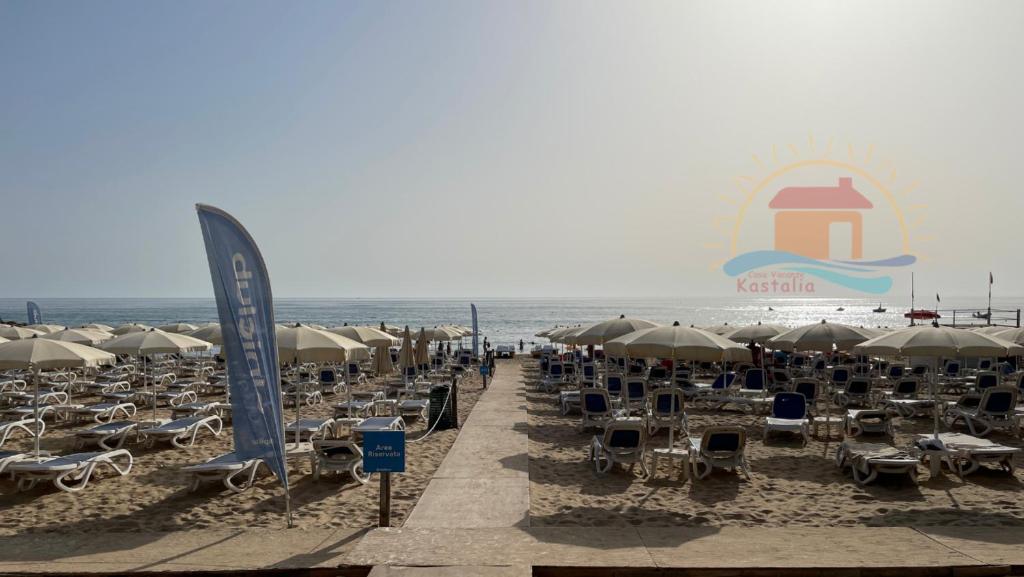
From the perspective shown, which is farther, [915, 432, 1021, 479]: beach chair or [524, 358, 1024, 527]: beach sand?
[915, 432, 1021, 479]: beach chair

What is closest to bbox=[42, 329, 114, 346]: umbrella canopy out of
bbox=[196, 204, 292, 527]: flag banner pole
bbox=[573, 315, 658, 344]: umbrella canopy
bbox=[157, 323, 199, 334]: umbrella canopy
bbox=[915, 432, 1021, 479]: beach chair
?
bbox=[157, 323, 199, 334]: umbrella canopy

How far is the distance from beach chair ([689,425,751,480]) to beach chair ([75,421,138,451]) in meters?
8.22

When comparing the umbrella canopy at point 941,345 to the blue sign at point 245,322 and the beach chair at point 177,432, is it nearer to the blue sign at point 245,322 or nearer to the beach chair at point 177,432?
the blue sign at point 245,322

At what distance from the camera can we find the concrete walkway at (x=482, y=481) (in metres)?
6.01

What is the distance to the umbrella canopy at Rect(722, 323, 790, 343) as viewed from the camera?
17.3m

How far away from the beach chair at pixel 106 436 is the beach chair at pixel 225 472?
2.77 meters

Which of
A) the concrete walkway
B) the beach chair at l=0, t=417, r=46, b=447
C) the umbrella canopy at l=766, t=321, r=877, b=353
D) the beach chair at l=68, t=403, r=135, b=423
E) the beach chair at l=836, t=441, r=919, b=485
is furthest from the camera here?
the umbrella canopy at l=766, t=321, r=877, b=353

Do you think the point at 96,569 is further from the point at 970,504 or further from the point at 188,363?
the point at 188,363

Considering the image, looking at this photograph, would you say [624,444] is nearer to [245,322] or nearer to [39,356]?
[245,322]

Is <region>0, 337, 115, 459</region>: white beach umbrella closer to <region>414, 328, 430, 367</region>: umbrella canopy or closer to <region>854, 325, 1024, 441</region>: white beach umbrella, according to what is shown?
<region>414, 328, 430, 367</region>: umbrella canopy

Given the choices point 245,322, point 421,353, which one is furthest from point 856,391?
point 245,322

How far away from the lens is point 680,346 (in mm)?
8258

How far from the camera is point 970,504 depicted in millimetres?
6715

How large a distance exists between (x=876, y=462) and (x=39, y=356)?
9713mm
